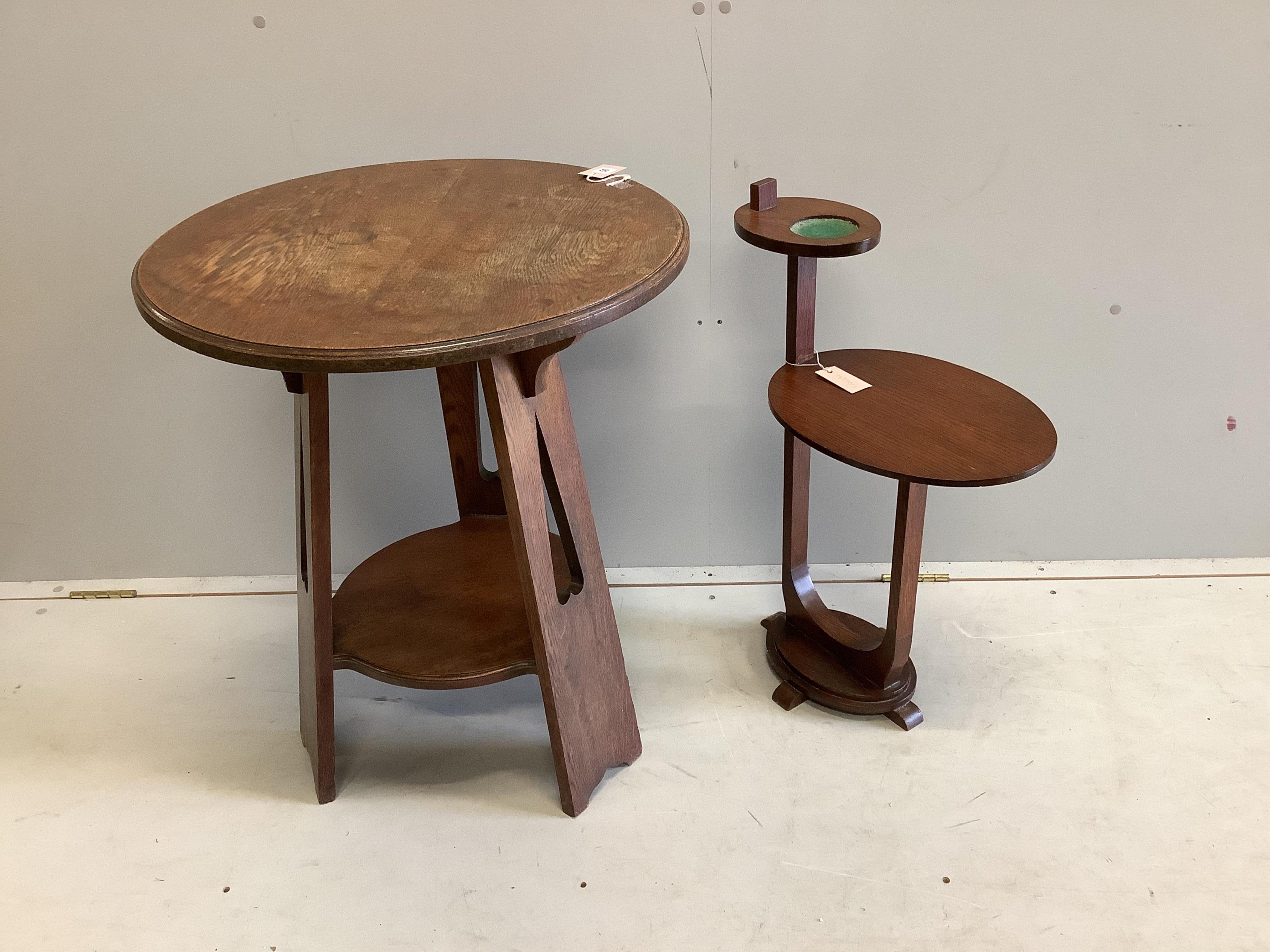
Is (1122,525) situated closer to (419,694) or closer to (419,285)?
(419,694)

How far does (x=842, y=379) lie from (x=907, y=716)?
2.23 feet

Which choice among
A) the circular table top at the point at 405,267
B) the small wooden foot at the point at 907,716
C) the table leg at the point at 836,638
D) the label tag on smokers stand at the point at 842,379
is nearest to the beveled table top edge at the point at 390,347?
the circular table top at the point at 405,267

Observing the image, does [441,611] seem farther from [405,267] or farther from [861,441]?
[861,441]

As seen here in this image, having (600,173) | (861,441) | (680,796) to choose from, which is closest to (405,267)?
(600,173)

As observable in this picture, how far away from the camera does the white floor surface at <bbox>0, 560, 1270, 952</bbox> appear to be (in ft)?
5.24

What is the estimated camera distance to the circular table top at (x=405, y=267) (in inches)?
48.8

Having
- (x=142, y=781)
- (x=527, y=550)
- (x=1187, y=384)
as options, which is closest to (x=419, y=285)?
(x=527, y=550)

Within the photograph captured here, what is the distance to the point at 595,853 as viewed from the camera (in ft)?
5.62

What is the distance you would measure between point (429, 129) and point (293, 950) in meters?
1.54

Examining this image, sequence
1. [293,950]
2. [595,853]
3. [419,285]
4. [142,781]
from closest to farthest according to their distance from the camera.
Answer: [419,285]
[293,950]
[595,853]
[142,781]

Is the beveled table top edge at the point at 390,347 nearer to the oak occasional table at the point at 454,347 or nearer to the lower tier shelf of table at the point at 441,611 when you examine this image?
the oak occasional table at the point at 454,347

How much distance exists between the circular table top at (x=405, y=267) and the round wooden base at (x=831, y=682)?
37.5 inches

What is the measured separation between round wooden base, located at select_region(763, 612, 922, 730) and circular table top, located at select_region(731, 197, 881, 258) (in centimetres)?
81

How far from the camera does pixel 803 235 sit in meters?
1.82
